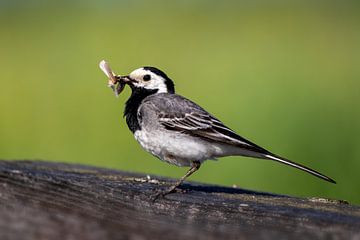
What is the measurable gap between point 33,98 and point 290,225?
10.9 m

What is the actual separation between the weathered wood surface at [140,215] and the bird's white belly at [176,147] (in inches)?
78.9

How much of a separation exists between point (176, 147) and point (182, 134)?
162mm

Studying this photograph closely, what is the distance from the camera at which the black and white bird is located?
7.07 meters

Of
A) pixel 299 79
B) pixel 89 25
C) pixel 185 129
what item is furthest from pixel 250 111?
pixel 89 25

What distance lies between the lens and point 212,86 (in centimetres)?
1431

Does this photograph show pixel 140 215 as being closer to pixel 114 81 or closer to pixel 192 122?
pixel 192 122

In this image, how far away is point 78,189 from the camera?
13.9ft

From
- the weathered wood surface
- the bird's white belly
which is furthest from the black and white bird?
the weathered wood surface

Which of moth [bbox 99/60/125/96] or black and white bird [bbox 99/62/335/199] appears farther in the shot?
moth [bbox 99/60/125/96]

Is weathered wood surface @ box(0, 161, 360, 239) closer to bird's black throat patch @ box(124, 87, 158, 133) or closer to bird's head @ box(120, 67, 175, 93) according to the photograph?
bird's black throat patch @ box(124, 87, 158, 133)

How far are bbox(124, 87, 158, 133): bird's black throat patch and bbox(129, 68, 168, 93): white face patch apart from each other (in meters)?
0.04

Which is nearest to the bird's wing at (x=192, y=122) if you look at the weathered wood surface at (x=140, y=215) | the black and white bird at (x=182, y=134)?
the black and white bird at (x=182, y=134)

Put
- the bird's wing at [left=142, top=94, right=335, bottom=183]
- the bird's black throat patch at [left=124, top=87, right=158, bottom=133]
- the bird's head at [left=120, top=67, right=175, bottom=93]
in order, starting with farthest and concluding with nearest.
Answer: the bird's head at [left=120, top=67, right=175, bottom=93] < the bird's black throat patch at [left=124, top=87, right=158, bottom=133] < the bird's wing at [left=142, top=94, right=335, bottom=183]

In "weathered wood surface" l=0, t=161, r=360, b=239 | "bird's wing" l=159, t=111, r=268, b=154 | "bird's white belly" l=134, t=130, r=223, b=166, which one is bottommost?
"weathered wood surface" l=0, t=161, r=360, b=239
